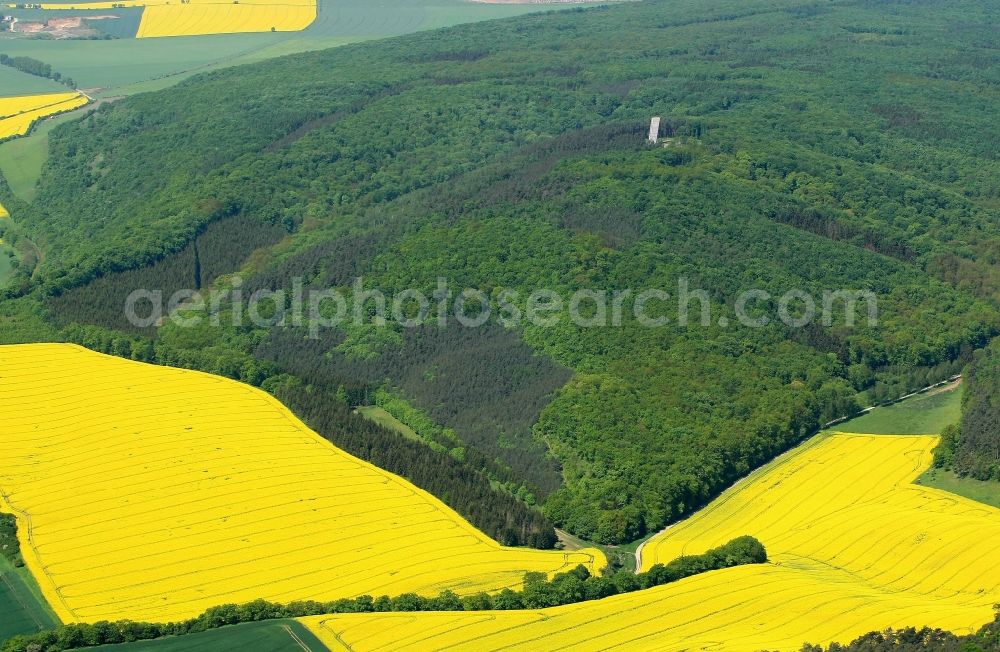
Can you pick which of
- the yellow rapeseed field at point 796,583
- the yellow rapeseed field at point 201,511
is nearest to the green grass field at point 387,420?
the yellow rapeseed field at point 201,511

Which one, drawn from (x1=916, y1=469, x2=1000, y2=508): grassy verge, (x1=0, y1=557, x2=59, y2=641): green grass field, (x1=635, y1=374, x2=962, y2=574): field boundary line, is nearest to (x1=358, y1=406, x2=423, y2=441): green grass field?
(x1=635, y1=374, x2=962, y2=574): field boundary line

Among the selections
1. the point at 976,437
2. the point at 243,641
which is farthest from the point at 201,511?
the point at 976,437

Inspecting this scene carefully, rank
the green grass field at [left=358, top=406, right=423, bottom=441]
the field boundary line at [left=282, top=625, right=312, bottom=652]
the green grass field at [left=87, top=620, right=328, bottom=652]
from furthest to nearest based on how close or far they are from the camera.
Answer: the green grass field at [left=358, top=406, right=423, bottom=441] < the field boundary line at [left=282, top=625, right=312, bottom=652] < the green grass field at [left=87, top=620, right=328, bottom=652]

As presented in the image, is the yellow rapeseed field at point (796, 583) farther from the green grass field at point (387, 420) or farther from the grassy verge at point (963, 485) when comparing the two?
the green grass field at point (387, 420)

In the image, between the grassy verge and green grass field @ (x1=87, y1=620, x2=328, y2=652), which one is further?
→ the grassy verge

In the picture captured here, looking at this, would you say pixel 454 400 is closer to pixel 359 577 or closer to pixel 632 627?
pixel 359 577

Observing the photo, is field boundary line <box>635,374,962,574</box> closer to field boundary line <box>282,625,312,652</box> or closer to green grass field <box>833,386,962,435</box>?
green grass field <box>833,386,962,435</box>
